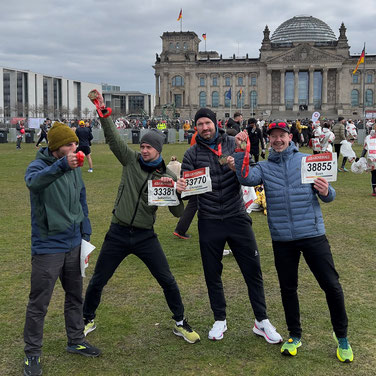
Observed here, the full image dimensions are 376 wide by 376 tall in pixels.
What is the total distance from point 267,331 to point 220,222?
1.16 metres

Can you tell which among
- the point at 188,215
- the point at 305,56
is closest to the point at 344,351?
the point at 188,215

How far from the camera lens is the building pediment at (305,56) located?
98.3 metres

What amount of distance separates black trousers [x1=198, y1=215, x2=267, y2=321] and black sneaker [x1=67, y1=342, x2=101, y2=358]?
123 centimetres

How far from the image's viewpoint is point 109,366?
427 cm

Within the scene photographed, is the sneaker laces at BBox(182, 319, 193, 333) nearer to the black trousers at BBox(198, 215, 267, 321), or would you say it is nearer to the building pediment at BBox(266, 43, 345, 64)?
the black trousers at BBox(198, 215, 267, 321)

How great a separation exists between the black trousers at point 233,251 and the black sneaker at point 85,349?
1231mm

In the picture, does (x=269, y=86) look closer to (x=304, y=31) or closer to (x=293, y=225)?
(x=304, y=31)

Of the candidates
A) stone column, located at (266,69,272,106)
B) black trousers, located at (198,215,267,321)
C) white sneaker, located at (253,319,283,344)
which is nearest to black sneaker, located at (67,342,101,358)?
black trousers, located at (198,215,267,321)

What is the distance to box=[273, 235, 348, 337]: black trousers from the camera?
4270mm

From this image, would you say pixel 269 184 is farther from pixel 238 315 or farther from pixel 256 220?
pixel 256 220

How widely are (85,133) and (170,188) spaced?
12.4 meters

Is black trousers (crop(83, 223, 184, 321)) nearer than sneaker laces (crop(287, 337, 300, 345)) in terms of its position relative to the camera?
No

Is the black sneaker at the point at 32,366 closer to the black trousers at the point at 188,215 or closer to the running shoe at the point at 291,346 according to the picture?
the running shoe at the point at 291,346

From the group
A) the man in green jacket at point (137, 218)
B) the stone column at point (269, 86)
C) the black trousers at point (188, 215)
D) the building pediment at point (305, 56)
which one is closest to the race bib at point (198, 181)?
the man in green jacket at point (137, 218)
